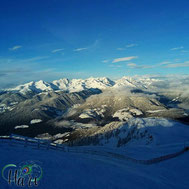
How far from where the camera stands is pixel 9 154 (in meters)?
17.5

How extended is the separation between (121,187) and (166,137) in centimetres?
6011

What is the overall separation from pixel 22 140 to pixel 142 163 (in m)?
18.8

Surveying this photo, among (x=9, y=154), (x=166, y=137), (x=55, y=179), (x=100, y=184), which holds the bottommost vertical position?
(x=166, y=137)

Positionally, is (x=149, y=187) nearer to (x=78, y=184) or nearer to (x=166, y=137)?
(x=78, y=184)

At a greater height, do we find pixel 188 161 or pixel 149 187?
pixel 149 187

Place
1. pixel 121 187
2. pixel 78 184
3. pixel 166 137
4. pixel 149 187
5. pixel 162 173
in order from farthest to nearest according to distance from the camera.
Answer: pixel 166 137 < pixel 162 173 < pixel 149 187 < pixel 121 187 < pixel 78 184

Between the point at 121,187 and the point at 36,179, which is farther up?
the point at 36,179

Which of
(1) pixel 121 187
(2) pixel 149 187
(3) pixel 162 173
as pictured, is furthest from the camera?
(3) pixel 162 173

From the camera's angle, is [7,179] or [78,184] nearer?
[7,179]

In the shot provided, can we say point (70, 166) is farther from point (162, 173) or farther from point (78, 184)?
point (162, 173)

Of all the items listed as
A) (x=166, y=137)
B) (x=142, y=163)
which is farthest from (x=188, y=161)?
(x=166, y=137)

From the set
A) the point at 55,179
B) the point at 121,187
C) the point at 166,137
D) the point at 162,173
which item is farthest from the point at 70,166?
the point at 166,137

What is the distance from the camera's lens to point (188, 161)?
2750cm

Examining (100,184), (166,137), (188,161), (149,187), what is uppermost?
(100,184)
